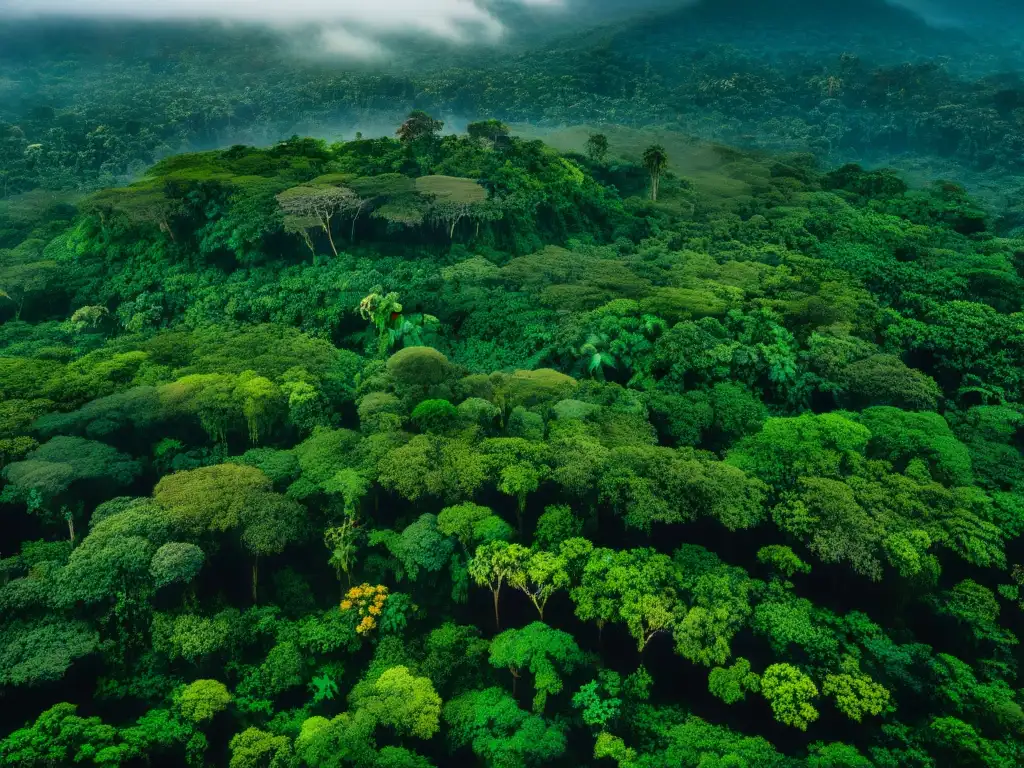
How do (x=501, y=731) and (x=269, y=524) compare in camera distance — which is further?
(x=269, y=524)

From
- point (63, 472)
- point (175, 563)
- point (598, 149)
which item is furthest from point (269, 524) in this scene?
point (598, 149)

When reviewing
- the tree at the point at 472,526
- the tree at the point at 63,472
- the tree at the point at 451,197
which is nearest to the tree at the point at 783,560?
the tree at the point at 472,526

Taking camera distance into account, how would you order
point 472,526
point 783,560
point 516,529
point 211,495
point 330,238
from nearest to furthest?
1. point 783,560
2. point 472,526
3. point 211,495
4. point 516,529
5. point 330,238

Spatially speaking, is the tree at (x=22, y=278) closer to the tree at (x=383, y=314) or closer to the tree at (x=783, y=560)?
the tree at (x=383, y=314)

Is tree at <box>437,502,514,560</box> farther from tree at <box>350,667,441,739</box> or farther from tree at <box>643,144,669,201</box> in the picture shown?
tree at <box>643,144,669,201</box>

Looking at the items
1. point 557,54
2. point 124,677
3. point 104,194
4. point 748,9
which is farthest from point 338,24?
point 124,677

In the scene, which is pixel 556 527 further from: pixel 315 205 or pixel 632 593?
pixel 315 205

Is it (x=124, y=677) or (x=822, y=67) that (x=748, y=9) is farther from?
(x=124, y=677)
